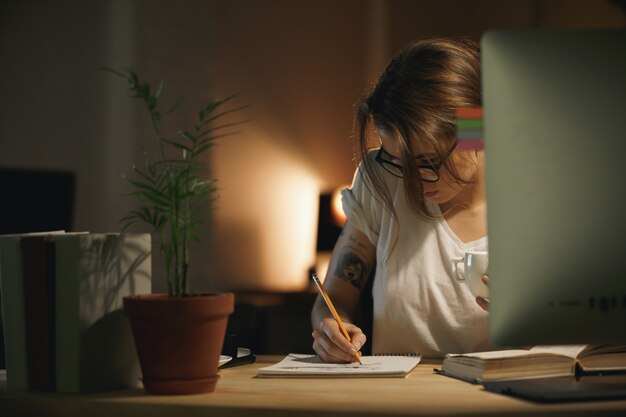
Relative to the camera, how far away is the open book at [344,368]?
4.24 ft

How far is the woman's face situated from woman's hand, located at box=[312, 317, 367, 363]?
0.39 metres

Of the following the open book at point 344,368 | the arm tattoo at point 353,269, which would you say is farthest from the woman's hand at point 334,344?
the arm tattoo at point 353,269

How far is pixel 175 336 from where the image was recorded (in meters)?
1.08

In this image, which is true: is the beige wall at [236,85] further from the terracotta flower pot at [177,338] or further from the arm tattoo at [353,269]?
the terracotta flower pot at [177,338]

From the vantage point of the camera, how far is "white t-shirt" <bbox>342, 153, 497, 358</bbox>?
191 cm

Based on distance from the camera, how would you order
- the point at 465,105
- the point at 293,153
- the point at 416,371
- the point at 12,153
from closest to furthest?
the point at 416,371, the point at 465,105, the point at 12,153, the point at 293,153

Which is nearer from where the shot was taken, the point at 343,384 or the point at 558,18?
the point at 343,384

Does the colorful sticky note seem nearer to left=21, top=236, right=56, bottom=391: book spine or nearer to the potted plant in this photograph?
the potted plant

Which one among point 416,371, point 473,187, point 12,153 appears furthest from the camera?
point 12,153

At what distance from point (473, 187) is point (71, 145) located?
317 cm

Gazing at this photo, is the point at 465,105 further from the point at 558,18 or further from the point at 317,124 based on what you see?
the point at 558,18

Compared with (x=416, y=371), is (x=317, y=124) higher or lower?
higher

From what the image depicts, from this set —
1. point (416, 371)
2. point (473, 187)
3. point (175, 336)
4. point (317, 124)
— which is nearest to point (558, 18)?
point (317, 124)

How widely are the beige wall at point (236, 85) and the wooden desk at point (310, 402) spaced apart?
139 inches
